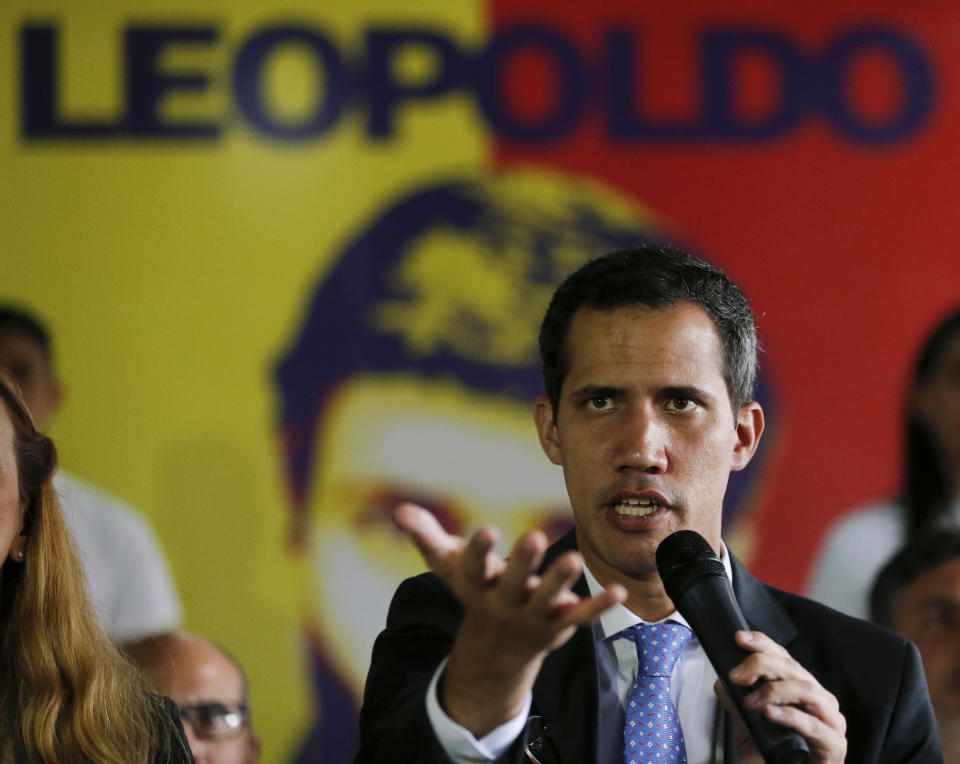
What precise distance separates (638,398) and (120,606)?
2641mm

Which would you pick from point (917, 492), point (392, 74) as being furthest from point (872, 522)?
point (392, 74)

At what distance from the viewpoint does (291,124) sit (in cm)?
460

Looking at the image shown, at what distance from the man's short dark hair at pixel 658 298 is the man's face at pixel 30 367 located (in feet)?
8.30

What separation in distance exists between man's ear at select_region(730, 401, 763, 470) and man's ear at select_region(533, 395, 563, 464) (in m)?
0.28

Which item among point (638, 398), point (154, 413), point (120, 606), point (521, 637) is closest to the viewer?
point (521, 637)

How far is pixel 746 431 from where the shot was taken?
2.19 meters

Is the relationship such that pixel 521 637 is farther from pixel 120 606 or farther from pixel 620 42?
pixel 620 42

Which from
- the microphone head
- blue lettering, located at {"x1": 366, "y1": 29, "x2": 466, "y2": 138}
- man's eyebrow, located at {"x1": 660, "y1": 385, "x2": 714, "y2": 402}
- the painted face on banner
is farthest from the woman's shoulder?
the microphone head

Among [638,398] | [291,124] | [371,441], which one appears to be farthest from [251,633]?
[638,398]

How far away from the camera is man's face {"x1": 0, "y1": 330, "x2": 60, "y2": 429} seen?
4258 millimetres

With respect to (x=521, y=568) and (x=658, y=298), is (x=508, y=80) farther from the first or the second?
(x=521, y=568)

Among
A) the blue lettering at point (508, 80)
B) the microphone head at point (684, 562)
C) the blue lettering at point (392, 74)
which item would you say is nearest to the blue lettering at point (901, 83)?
the blue lettering at point (508, 80)

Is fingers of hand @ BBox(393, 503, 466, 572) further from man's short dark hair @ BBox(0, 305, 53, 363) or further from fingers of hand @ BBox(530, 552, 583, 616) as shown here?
man's short dark hair @ BBox(0, 305, 53, 363)

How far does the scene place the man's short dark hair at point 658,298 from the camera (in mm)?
2096
